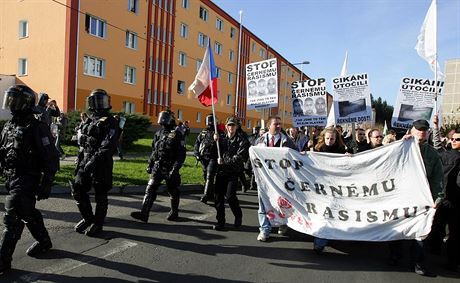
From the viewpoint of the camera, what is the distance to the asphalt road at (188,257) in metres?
4.47

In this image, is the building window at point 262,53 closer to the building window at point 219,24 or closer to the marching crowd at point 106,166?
the building window at point 219,24

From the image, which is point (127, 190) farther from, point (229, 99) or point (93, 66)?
point (229, 99)

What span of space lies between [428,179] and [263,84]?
7.17 meters

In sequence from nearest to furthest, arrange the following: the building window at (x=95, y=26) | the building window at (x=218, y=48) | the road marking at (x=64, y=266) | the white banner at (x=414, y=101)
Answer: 1. the road marking at (x=64, y=266)
2. the white banner at (x=414, y=101)
3. the building window at (x=95, y=26)
4. the building window at (x=218, y=48)

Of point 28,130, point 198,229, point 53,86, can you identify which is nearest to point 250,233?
point 198,229

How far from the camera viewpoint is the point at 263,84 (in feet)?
39.0

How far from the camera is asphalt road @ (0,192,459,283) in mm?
4469

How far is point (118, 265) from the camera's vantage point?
4688 mm

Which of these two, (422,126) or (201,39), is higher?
(201,39)

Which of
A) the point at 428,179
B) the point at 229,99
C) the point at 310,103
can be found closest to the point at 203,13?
the point at 229,99

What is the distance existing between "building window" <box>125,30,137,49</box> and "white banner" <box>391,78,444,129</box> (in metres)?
23.4

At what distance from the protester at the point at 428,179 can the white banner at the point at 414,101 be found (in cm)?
469

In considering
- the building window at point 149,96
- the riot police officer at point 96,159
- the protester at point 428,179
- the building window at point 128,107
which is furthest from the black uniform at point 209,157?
the building window at point 149,96

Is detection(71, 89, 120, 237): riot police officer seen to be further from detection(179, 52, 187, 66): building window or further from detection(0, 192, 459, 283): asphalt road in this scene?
detection(179, 52, 187, 66): building window
